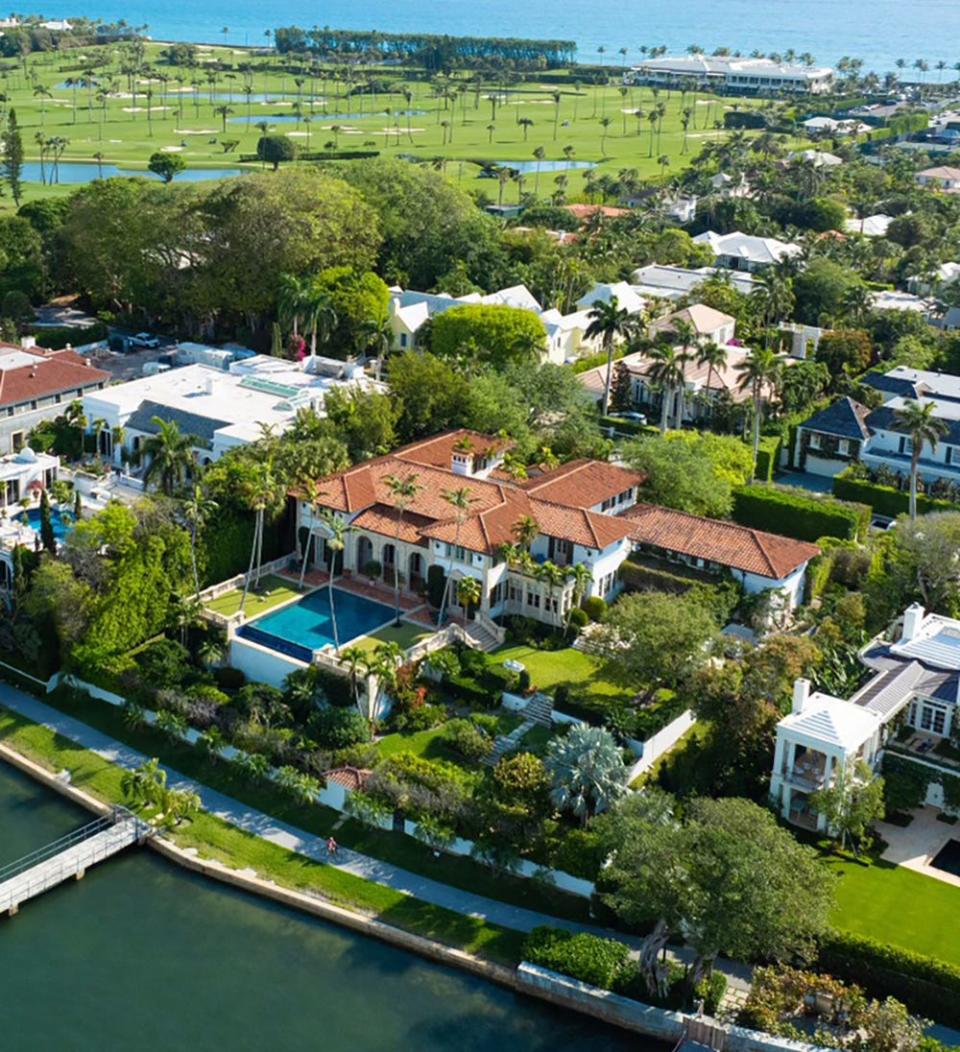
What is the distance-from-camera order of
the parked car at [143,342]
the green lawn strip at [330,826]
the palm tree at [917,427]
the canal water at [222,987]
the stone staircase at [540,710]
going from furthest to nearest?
the parked car at [143,342] → the palm tree at [917,427] → the stone staircase at [540,710] → the green lawn strip at [330,826] → the canal water at [222,987]

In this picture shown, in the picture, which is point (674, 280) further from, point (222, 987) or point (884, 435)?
point (222, 987)

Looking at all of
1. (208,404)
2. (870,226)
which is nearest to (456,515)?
(208,404)

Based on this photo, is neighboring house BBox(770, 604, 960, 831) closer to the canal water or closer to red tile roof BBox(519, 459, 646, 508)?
the canal water

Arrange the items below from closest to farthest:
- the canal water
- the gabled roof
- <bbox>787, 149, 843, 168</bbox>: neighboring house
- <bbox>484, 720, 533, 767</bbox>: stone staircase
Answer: the canal water → <bbox>484, 720, 533, 767</bbox>: stone staircase → the gabled roof → <bbox>787, 149, 843, 168</bbox>: neighboring house

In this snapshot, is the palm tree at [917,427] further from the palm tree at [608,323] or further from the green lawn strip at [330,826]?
the green lawn strip at [330,826]

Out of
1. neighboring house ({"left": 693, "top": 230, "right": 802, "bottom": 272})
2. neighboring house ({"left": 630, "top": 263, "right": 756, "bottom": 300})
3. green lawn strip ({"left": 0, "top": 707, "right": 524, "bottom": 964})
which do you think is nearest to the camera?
green lawn strip ({"left": 0, "top": 707, "right": 524, "bottom": 964})

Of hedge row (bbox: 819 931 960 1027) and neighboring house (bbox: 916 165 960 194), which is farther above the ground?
neighboring house (bbox: 916 165 960 194)

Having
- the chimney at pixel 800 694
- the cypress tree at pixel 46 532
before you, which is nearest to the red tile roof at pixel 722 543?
the chimney at pixel 800 694

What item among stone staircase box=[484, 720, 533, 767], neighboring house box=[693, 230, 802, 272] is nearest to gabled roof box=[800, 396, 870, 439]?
stone staircase box=[484, 720, 533, 767]
